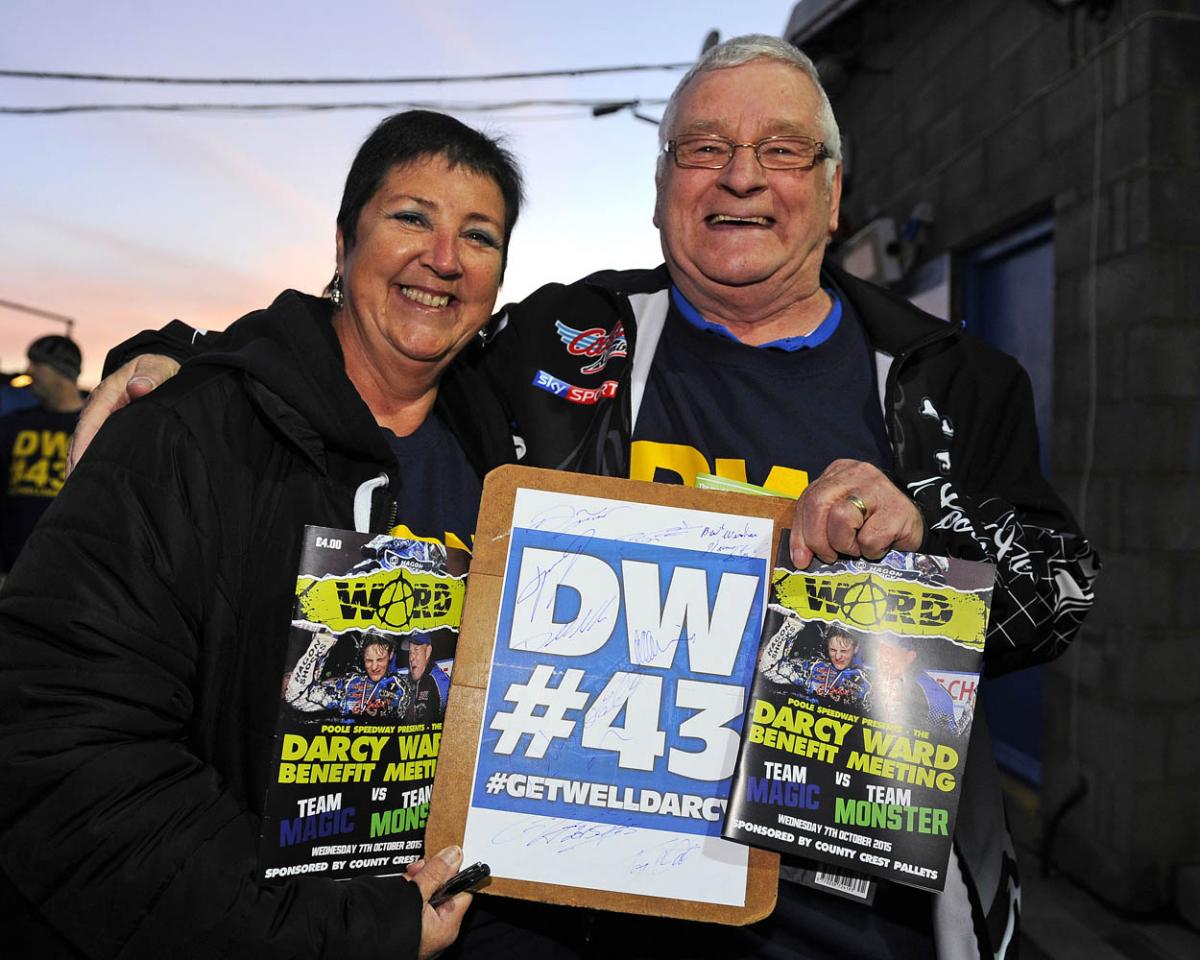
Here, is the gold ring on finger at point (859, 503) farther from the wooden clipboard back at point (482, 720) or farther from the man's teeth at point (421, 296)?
the man's teeth at point (421, 296)

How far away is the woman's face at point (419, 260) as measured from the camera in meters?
1.78

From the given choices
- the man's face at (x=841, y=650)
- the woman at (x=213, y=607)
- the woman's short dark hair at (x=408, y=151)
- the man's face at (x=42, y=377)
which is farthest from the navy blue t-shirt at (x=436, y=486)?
the man's face at (x=42, y=377)

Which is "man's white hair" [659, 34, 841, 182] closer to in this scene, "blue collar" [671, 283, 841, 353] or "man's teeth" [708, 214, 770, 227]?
"man's teeth" [708, 214, 770, 227]

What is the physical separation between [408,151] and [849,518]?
105 centimetres

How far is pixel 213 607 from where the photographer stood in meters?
1.45

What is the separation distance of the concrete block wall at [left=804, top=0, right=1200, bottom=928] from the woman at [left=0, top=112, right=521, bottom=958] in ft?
12.3

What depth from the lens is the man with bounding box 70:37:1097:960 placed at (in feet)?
5.76

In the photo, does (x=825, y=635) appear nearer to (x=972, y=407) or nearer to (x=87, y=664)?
(x=972, y=407)

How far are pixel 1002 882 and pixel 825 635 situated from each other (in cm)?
71

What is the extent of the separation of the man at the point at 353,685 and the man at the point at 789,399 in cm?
59

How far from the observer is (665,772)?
1551mm

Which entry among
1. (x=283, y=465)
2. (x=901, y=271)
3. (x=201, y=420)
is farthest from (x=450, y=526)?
(x=901, y=271)

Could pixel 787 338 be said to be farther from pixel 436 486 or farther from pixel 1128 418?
pixel 1128 418
